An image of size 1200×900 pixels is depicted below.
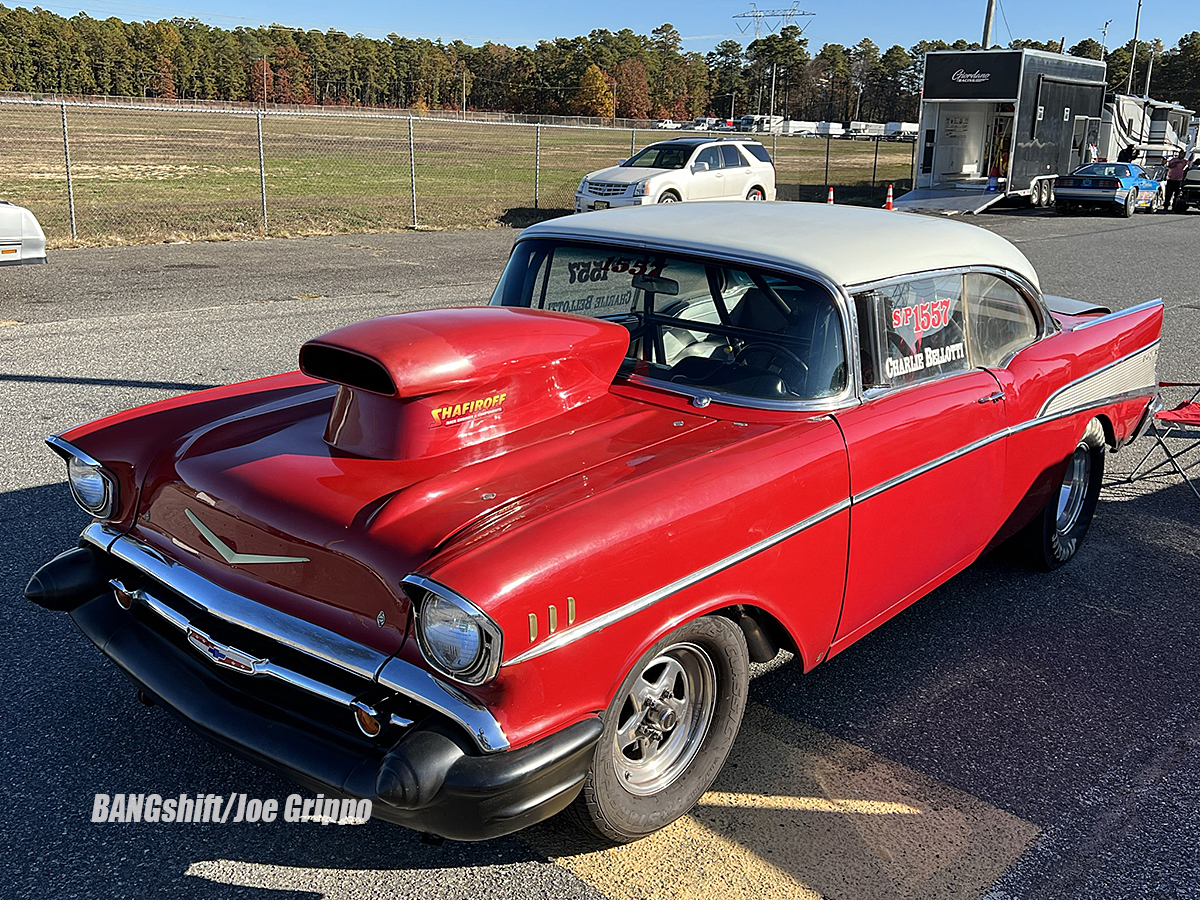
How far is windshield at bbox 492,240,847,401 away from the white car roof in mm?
68

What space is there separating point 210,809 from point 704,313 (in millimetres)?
2263

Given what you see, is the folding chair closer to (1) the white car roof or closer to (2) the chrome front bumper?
(1) the white car roof

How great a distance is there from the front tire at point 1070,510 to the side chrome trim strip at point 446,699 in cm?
306

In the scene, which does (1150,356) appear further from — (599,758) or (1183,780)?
(599,758)

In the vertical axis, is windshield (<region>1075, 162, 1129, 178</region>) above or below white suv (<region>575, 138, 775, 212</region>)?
above

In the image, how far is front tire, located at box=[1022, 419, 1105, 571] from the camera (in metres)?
4.51

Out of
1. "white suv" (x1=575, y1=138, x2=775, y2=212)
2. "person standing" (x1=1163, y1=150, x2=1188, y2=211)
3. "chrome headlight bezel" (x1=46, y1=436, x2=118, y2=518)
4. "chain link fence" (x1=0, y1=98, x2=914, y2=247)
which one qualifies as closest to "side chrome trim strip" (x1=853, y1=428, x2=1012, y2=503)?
"chrome headlight bezel" (x1=46, y1=436, x2=118, y2=518)

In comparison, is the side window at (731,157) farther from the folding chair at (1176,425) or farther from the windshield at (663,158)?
the folding chair at (1176,425)

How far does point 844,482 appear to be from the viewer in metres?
3.14

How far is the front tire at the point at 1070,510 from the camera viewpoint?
177 inches

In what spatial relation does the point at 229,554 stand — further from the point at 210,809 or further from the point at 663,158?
the point at 663,158

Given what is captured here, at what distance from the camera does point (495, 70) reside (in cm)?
13800

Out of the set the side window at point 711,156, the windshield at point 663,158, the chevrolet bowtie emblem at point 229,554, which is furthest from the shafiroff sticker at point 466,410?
the side window at point 711,156

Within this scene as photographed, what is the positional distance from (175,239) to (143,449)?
41.6 ft
